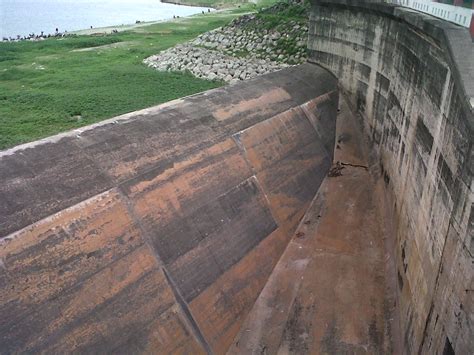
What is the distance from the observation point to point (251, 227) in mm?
11383

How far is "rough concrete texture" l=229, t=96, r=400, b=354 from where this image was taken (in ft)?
31.4

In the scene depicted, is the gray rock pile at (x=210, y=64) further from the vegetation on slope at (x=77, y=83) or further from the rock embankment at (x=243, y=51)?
the vegetation on slope at (x=77, y=83)

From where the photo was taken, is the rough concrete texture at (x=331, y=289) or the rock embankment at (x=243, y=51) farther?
the rock embankment at (x=243, y=51)

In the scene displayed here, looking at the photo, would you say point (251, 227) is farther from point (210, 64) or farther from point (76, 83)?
point (210, 64)

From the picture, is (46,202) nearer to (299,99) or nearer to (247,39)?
(299,99)

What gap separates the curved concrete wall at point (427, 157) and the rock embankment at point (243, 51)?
426 inches

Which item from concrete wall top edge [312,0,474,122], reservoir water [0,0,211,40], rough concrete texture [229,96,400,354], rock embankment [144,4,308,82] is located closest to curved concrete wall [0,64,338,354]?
rough concrete texture [229,96,400,354]

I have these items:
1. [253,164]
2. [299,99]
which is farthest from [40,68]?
[253,164]

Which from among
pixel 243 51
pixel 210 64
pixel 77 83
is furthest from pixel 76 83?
pixel 243 51

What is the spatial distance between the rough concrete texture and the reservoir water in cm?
5017

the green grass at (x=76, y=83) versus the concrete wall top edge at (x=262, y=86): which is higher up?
the concrete wall top edge at (x=262, y=86)

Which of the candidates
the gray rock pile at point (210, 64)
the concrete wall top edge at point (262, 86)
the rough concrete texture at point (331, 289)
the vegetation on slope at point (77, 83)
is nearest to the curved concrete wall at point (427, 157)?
the rough concrete texture at point (331, 289)

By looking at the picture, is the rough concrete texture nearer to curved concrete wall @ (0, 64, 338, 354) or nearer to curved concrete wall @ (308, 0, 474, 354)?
curved concrete wall @ (0, 64, 338, 354)

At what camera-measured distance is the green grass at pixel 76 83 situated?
66.3 feet
